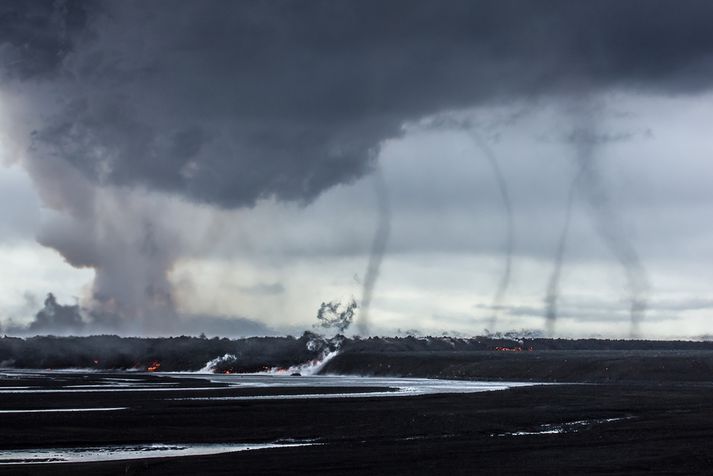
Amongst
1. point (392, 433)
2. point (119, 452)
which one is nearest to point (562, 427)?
point (392, 433)

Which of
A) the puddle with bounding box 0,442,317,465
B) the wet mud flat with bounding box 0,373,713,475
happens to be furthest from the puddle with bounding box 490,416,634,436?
the puddle with bounding box 0,442,317,465

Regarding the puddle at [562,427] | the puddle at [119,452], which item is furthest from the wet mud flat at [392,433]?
the puddle at [119,452]

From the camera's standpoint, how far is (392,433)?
49219 millimetres

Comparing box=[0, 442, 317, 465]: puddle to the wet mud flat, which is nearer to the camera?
the wet mud flat

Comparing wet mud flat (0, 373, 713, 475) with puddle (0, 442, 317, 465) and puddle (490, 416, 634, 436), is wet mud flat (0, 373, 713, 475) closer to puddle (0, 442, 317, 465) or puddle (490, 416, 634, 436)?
puddle (490, 416, 634, 436)

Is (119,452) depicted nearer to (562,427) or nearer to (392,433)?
(392,433)

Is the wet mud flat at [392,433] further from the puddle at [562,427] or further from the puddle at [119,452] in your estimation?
the puddle at [119,452]

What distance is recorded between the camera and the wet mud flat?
118 ft

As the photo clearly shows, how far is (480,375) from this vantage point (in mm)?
156250

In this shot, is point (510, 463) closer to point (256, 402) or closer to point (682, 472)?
point (682, 472)

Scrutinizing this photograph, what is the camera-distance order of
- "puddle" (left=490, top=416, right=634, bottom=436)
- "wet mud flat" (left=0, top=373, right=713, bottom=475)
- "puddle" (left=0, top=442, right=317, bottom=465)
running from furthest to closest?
"puddle" (left=490, top=416, right=634, bottom=436), "puddle" (left=0, top=442, right=317, bottom=465), "wet mud flat" (left=0, top=373, right=713, bottom=475)

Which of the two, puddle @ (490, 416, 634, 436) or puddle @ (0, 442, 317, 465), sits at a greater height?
puddle @ (0, 442, 317, 465)

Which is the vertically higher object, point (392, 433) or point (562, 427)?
point (392, 433)

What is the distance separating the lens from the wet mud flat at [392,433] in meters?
36.1
